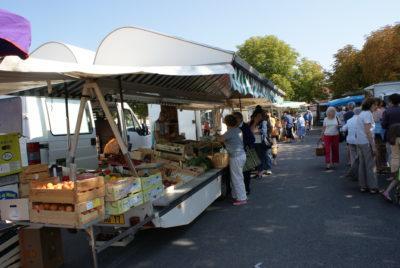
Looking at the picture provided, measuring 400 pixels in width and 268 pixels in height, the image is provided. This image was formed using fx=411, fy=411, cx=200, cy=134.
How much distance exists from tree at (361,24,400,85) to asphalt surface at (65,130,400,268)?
2084 cm

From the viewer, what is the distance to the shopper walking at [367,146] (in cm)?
756

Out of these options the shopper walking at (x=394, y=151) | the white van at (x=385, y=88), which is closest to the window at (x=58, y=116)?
the shopper walking at (x=394, y=151)

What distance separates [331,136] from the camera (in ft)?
35.9

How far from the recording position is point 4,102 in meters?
5.09

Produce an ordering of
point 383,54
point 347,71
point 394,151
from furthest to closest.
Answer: point 347,71 < point 383,54 < point 394,151

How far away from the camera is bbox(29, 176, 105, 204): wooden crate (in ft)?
12.4

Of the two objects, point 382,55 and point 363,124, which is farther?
point 382,55

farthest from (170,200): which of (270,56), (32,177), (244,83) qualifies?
(270,56)

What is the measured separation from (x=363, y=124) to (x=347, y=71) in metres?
30.3

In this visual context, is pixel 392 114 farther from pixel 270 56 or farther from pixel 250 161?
pixel 270 56

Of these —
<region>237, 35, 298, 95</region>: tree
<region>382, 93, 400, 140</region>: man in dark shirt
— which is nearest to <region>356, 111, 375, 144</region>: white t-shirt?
<region>382, 93, 400, 140</region>: man in dark shirt

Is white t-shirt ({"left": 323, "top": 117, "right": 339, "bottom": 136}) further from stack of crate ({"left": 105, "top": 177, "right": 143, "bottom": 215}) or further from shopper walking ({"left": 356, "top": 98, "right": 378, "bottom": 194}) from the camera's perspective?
stack of crate ({"left": 105, "top": 177, "right": 143, "bottom": 215})

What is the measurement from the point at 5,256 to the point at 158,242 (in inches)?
75.8

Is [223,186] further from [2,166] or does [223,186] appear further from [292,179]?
[2,166]
